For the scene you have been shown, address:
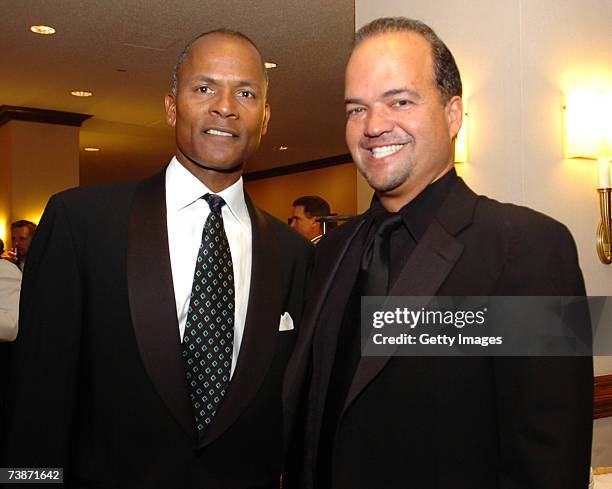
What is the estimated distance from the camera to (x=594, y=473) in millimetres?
1987

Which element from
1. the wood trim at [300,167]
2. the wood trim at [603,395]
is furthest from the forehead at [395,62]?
the wood trim at [300,167]

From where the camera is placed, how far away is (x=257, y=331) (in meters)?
1.64

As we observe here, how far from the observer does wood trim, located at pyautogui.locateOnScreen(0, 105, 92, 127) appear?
7961 mm

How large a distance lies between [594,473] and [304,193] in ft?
35.6

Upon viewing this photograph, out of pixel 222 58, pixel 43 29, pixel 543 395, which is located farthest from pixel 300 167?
pixel 543 395

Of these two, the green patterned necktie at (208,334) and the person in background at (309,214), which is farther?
the person in background at (309,214)

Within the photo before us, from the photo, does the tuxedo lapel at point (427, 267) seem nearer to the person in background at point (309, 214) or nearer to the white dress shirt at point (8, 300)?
the white dress shirt at point (8, 300)

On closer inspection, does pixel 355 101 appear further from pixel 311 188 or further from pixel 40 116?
pixel 311 188

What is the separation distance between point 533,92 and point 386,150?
1.61 m

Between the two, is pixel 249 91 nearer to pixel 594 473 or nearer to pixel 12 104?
pixel 594 473

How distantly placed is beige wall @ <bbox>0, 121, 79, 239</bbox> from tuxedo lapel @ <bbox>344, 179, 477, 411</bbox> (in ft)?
24.1

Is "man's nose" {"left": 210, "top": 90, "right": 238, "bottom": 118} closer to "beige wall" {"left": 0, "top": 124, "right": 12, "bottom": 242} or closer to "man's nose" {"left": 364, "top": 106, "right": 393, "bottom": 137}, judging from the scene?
"man's nose" {"left": 364, "top": 106, "right": 393, "bottom": 137}

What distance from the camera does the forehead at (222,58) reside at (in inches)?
67.9

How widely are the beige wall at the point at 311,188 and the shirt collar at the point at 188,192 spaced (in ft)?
31.9
